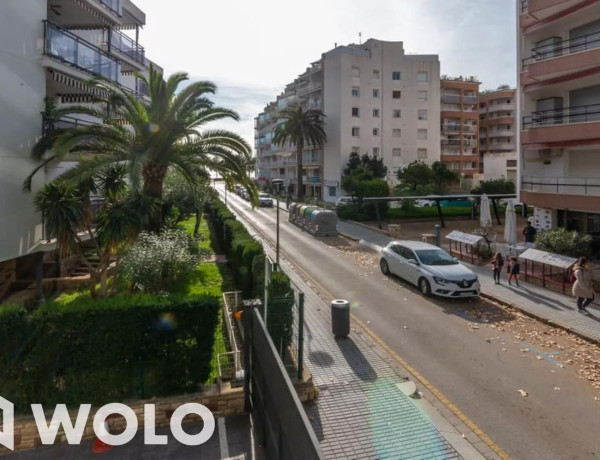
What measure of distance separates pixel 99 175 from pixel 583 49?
22.2 meters

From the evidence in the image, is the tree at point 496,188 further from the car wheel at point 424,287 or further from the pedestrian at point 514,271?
the car wheel at point 424,287

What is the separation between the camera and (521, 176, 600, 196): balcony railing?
804 inches

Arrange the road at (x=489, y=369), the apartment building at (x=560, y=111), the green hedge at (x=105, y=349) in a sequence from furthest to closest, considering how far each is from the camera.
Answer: the apartment building at (x=560, y=111) < the road at (x=489, y=369) < the green hedge at (x=105, y=349)

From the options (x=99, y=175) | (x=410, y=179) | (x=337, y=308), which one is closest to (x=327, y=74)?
(x=410, y=179)

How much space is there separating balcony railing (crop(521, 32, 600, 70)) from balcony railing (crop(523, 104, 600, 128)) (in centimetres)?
266

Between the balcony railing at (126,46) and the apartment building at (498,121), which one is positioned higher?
the apartment building at (498,121)

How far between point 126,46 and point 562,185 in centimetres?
2397

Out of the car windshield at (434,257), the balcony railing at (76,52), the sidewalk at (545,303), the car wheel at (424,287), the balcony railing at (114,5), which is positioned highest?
the balcony railing at (114,5)

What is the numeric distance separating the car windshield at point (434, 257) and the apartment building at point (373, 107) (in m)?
39.0

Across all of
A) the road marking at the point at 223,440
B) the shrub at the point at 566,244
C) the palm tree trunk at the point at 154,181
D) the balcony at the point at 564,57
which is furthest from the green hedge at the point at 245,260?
the balcony at the point at 564,57

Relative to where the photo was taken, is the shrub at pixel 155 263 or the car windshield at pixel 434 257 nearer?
the shrub at pixel 155 263

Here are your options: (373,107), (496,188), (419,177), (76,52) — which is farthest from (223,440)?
(373,107)

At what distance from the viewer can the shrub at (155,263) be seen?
12219mm

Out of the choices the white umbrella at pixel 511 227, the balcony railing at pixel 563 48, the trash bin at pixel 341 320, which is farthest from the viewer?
the balcony railing at pixel 563 48
